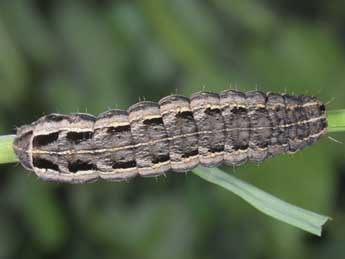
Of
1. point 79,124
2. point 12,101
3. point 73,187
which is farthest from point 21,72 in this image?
point 79,124

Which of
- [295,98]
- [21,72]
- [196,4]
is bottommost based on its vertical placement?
[295,98]

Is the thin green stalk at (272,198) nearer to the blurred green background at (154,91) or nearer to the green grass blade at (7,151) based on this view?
the green grass blade at (7,151)

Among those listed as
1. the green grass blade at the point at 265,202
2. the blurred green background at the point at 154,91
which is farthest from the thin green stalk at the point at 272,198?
the blurred green background at the point at 154,91

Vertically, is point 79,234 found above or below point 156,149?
below

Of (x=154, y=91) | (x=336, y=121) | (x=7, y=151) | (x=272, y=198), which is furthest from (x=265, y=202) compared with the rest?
(x=154, y=91)

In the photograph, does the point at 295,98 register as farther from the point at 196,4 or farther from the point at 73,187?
the point at 73,187

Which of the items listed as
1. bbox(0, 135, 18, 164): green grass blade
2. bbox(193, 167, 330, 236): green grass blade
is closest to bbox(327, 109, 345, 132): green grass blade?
bbox(193, 167, 330, 236): green grass blade

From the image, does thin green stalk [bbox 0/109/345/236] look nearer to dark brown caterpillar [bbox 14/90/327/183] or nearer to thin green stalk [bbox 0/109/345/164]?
thin green stalk [bbox 0/109/345/164]
